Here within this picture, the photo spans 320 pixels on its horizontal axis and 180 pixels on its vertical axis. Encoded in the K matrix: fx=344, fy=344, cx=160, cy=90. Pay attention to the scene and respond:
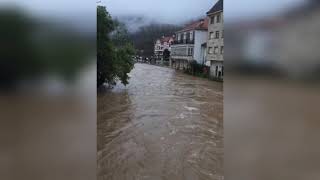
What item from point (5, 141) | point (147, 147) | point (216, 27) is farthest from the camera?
point (147, 147)

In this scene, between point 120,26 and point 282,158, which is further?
point 120,26

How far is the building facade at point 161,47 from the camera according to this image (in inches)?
77.0

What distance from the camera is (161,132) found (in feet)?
6.15

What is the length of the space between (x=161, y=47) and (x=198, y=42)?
219 mm

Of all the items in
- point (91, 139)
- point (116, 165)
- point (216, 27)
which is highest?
point (216, 27)

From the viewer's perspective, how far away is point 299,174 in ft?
5.38

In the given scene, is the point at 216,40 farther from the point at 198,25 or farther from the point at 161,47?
the point at 161,47

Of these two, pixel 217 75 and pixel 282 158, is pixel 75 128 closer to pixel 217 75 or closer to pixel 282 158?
pixel 217 75

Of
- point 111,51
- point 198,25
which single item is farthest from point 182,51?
point 111,51

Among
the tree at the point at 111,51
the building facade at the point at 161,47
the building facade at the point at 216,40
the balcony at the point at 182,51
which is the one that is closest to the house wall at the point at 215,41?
Result: the building facade at the point at 216,40

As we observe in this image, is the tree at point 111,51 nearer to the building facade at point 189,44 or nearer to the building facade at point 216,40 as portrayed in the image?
the building facade at point 189,44

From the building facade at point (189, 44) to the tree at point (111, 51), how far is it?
0.84 ft

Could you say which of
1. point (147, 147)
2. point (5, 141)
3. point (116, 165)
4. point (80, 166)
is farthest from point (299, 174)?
Answer: point (5, 141)

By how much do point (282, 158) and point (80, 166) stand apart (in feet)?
3.07
